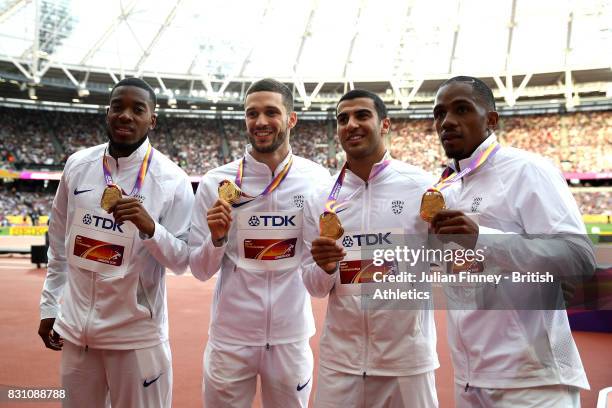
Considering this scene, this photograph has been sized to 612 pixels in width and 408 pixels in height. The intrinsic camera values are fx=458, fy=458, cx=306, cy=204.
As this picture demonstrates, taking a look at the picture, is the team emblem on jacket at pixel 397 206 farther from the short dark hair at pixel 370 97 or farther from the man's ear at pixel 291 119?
the man's ear at pixel 291 119

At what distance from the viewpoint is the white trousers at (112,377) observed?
2854 mm

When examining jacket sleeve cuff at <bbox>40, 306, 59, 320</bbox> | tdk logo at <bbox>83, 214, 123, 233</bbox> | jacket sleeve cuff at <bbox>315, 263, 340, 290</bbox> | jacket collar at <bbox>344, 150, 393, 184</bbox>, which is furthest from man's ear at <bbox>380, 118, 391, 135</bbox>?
jacket sleeve cuff at <bbox>40, 306, 59, 320</bbox>

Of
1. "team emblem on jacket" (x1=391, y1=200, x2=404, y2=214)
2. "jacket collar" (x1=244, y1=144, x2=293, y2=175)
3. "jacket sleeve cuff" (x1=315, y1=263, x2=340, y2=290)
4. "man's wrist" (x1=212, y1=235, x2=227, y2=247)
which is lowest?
"jacket sleeve cuff" (x1=315, y1=263, x2=340, y2=290)

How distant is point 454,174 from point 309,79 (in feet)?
107

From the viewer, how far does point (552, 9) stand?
24953 millimetres

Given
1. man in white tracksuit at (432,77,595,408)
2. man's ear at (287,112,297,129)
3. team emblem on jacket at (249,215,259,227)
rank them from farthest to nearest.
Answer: man's ear at (287,112,297,129) < team emblem on jacket at (249,215,259,227) < man in white tracksuit at (432,77,595,408)

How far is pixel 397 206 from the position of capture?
9.11 feet

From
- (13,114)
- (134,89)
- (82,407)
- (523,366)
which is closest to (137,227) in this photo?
(134,89)

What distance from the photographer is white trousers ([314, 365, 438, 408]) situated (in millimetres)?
2555

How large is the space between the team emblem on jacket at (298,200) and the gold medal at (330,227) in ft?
2.14

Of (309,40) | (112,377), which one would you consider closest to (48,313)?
(112,377)

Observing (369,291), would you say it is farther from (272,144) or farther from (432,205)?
(272,144)

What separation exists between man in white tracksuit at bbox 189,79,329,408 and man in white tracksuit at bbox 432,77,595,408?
3.48ft

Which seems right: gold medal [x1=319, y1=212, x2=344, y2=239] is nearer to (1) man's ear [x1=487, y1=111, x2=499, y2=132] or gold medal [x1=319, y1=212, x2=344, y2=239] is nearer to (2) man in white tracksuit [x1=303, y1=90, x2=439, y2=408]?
(2) man in white tracksuit [x1=303, y1=90, x2=439, y2=408]
